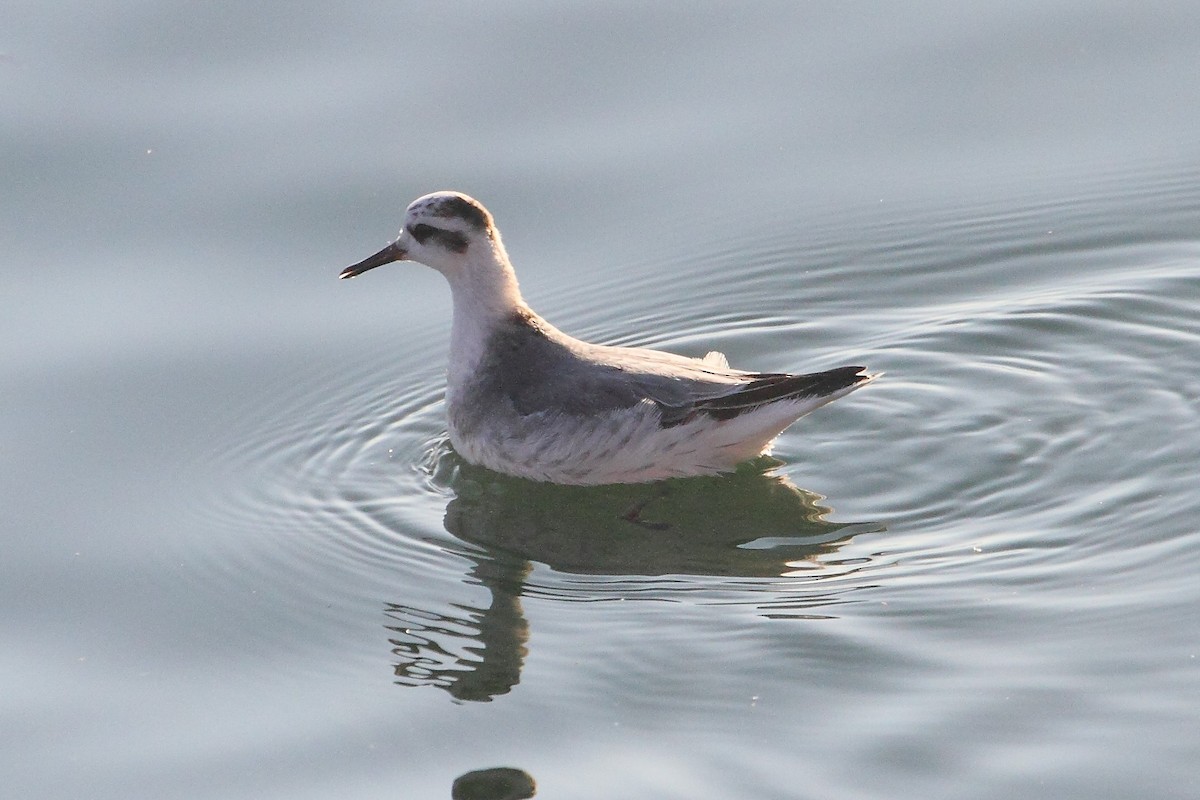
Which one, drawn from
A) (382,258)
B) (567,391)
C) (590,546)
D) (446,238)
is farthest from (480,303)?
(590,546)

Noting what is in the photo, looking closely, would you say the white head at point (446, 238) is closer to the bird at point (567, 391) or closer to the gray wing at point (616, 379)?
the bird at point (567, 391)

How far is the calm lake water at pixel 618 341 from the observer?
7676mm

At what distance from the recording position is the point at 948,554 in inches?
345

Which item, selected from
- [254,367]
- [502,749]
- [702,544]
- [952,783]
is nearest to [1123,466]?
[702,544]

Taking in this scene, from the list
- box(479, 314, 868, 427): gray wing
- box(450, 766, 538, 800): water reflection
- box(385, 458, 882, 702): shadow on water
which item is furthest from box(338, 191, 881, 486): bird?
box(450, 766, 538, 800): water reflection

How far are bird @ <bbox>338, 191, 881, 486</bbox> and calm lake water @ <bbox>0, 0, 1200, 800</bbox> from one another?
0.77 feet

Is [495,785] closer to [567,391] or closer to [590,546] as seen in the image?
[590,546]

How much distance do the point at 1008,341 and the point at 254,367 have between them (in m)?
4.49

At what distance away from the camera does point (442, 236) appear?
34.2 ft

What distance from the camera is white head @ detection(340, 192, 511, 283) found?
10.3 m

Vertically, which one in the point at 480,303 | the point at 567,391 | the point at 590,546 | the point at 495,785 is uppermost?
the point at 480,303

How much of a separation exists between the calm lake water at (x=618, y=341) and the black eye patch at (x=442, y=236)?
1.03m

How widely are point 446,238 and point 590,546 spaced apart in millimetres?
2146

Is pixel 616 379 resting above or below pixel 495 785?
above
